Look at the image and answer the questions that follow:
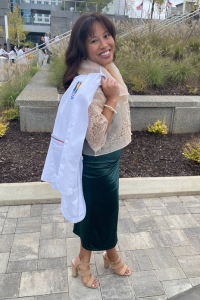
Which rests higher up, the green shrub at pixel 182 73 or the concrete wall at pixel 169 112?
the green shrub at pixel 182 73

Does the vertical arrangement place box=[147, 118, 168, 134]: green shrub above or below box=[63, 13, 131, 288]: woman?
below

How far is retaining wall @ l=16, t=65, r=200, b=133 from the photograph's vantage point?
468 cm

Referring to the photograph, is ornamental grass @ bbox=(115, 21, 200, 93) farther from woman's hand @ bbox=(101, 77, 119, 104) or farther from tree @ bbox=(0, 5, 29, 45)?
tree @ bbox=(0, 5, 29, 45)

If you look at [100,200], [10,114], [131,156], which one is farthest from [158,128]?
[100,200]

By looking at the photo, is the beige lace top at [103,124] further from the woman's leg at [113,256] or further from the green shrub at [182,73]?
the green shrub at [182,73]

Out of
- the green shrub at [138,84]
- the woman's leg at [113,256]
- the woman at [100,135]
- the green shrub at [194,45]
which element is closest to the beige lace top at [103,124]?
the woman at [100,135]

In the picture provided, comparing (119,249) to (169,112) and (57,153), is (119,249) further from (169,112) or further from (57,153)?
(169,112)

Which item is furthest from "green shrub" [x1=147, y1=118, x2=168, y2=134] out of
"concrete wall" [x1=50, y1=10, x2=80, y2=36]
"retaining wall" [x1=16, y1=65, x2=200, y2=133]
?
"concrete wall" [x1=50, y1=10, x2=80, y2=36]

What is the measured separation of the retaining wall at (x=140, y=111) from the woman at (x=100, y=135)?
116 inches

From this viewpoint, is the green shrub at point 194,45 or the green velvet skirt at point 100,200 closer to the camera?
the green velvet skirt at point 100,200

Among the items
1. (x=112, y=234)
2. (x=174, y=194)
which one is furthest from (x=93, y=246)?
(x=174, y=194)

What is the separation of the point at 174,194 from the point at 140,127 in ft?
6.29

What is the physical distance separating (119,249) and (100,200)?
0.92 meters

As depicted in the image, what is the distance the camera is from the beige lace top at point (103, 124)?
1.59 m
